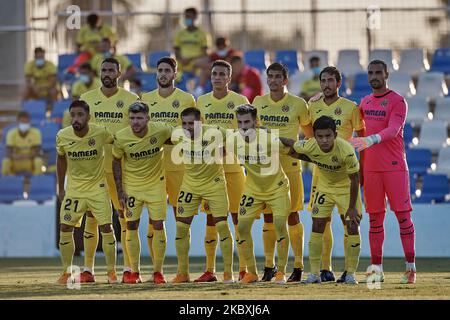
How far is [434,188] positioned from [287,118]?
23.1 ft

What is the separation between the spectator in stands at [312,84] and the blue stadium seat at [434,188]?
10.1 ft

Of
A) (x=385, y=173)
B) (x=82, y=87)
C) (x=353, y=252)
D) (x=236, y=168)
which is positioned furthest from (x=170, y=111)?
(x=82, y=87)

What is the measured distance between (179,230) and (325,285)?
1766 millimetres

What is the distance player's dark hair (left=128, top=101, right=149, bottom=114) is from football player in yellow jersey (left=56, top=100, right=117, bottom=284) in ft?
1.55

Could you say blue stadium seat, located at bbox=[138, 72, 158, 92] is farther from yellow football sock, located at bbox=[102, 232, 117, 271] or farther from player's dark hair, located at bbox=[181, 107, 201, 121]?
player's dark hair, located at bbox=[181, 107, 201, 121]

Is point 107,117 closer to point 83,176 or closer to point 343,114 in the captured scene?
point 83,176

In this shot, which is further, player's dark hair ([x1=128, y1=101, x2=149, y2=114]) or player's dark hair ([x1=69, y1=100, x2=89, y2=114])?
player's dark hair ([x1=69, y1=100, x2=89, y2=114])

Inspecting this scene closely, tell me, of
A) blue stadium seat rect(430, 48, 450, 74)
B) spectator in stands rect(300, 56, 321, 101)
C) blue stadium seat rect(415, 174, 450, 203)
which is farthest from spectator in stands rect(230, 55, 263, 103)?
blue stadium seat rect(430, 48, 450, 74)

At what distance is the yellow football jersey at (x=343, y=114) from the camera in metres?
14.1

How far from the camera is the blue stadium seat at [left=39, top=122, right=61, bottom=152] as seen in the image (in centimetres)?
2319

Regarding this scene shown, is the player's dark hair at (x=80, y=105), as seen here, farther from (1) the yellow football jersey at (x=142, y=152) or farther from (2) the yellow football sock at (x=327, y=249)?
(2) the yellow football sock at (x=327, y=249)

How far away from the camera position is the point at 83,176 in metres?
14.0

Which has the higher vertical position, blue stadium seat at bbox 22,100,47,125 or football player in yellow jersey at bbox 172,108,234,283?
blue stadium seat at bbox 22,100,47,125
